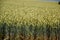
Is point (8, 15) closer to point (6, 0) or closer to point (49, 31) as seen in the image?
point (6, 0)

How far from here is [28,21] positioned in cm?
154

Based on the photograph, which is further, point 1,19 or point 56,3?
point 56,3

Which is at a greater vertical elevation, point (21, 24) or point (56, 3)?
point (56, 3)

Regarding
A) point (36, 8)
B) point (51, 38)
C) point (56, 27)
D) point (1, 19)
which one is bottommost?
point (51, 38)

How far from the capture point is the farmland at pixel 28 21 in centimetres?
154

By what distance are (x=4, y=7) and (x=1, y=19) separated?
0.15 m

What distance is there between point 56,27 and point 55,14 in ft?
0.50

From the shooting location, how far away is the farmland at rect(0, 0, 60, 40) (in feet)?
5.05

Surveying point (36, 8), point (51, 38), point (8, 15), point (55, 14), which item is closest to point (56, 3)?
point (55, 14)

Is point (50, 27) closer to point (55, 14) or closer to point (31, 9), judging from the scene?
point (55, 14)

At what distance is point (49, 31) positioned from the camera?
1.57 meters

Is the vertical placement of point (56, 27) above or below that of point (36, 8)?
below

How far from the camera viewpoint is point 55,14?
62.6 inches

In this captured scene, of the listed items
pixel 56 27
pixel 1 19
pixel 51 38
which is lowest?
pixel 51 38
